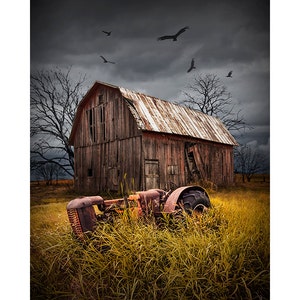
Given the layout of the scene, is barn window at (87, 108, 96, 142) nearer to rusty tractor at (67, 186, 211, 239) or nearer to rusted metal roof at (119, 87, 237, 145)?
rusted metal roof at (119, 87, 237, 145)

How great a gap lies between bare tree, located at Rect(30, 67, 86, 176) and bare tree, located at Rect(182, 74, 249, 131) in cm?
112

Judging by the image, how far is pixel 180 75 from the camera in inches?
123

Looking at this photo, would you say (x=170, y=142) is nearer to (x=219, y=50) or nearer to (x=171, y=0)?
(x=219, y=50)

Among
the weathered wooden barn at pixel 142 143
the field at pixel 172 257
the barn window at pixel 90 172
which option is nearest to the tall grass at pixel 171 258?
the field at pixel 172 257

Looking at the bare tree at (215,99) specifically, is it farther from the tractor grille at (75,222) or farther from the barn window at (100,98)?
the tractor grille at (75,222)

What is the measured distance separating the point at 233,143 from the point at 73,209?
1.53m

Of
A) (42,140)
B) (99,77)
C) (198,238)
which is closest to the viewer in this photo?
(198,238)

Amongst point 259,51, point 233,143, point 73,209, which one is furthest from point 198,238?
point 259,51

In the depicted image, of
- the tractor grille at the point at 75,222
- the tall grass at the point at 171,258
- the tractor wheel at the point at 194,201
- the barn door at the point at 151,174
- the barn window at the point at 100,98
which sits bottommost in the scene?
the tall grass at the point at 171,258

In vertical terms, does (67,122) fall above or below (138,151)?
above

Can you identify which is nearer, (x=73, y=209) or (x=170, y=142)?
(x=73, y=209)

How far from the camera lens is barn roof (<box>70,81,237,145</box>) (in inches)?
128

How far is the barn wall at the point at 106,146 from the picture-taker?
10.8 feet

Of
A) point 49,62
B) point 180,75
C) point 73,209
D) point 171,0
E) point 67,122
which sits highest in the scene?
point 171,0
